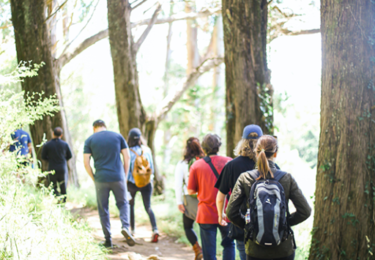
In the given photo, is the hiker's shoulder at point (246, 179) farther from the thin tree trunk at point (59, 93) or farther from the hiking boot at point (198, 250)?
the thin tree trunk at point (59, 93)

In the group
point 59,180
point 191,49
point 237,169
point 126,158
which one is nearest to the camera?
point 237,169

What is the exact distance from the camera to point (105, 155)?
5.60 metres

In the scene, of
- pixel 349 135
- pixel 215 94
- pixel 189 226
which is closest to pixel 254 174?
pixel 349 135

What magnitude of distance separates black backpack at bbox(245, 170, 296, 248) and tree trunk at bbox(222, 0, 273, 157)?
3.41 metres

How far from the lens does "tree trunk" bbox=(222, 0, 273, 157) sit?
19.9ft

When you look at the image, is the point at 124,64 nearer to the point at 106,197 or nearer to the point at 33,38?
the point at 33,38

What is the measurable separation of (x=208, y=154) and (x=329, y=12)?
2.23 m

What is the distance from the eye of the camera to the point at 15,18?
8227 millimetres

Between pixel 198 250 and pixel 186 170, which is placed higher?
pixel 186 170

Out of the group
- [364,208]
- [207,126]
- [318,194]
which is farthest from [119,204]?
[207,126]

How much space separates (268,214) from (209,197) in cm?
154

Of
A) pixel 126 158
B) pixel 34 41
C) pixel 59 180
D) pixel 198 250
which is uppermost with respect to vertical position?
pixel 34 41

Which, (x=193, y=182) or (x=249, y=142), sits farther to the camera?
(x=193, y=182)

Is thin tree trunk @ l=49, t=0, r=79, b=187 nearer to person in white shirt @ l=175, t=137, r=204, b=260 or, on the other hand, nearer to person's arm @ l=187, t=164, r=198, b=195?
person in white shirt @ l=175, t=137, r=204, b=260
